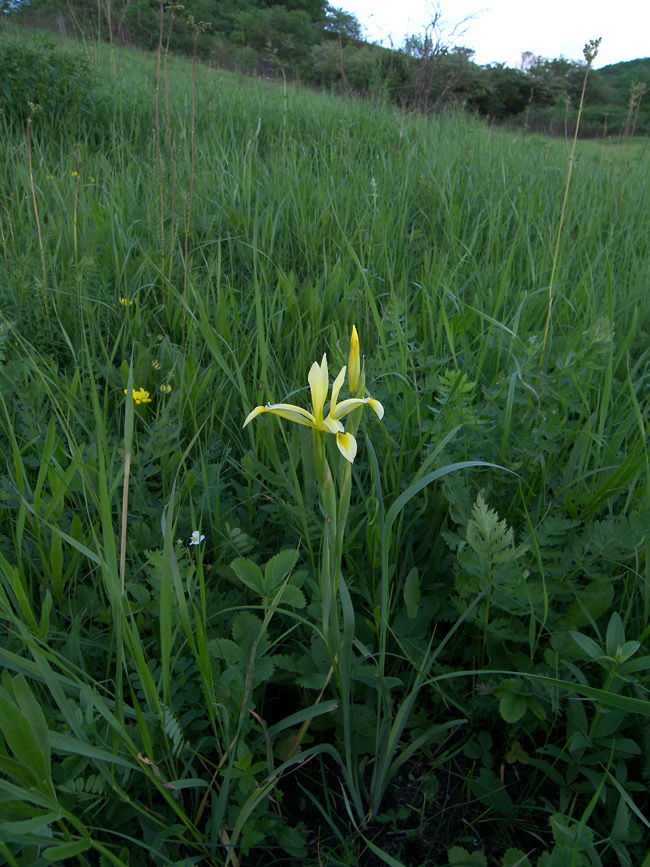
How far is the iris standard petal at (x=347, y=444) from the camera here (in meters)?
0.70

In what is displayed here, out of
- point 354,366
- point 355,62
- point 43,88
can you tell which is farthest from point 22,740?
point 355,62

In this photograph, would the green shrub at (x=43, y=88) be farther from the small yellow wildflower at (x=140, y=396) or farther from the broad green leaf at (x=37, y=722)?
the broad green leaf at (x=37, y=722)

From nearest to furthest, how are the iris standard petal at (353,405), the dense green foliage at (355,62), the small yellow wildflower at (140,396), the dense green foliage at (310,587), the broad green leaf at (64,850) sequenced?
the broad green leaf at (64,850)
the iris standard petal at (353,405)
the dense green foliage at (310,587)
the small yellow wildflower at (140,396)
the dense green foliage at (355,62)

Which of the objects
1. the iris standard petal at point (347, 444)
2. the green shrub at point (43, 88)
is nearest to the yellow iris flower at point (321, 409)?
the iris standard petal at point (347, 444)

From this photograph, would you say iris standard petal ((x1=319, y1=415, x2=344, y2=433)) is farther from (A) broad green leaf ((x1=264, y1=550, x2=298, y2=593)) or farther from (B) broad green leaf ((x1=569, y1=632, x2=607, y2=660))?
(B) broad green leaf ((x1=569, y1=632, x2=607, y2=660))

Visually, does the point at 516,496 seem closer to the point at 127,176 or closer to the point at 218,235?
the point at 218,235

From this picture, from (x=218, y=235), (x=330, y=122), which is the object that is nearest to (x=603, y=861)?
(x=218, y=235)

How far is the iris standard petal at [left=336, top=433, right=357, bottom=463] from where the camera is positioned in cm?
70

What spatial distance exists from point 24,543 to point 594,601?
4.15 feet

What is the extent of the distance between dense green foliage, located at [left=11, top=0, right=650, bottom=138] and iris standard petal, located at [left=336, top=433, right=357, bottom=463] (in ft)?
6.02

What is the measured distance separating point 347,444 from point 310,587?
50 cm

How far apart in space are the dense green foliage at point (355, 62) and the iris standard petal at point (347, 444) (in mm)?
1836

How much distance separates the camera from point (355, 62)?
743 centimetres

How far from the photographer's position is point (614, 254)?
2779mm
